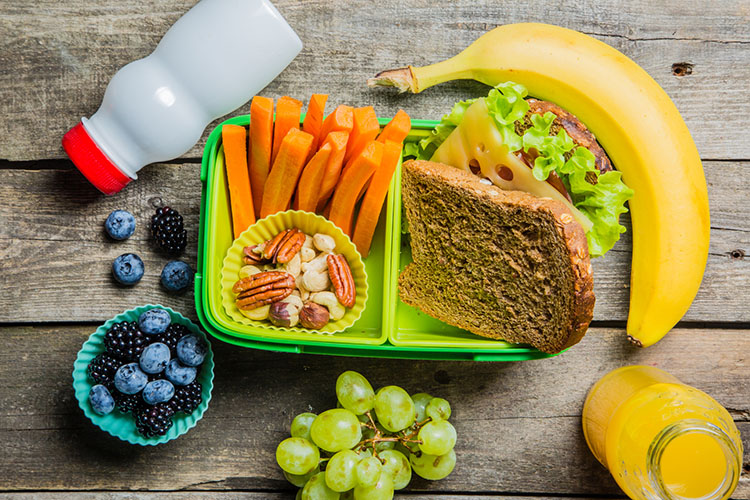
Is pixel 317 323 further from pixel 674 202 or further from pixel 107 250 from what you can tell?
pixel 674 202

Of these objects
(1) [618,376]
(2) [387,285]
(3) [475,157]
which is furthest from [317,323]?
(1) [618,376]

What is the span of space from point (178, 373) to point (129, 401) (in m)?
0.10

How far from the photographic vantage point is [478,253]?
100 cm

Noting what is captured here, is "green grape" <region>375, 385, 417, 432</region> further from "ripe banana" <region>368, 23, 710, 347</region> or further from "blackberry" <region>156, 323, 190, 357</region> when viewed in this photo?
"ripe banana" <region>368, 23, 710, 347</region>

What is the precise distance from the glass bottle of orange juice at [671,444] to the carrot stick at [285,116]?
2.68 ft

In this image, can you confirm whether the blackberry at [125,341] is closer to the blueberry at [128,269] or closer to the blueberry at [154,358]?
the blueberry at [154,358]

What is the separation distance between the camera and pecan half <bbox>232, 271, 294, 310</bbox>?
3.18ft

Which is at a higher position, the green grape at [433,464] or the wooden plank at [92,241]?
the wooden plank at [92,241]

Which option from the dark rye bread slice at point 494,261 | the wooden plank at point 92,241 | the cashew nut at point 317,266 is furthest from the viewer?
the wooden plank at point 92,241

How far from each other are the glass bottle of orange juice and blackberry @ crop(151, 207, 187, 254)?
918 millimetres

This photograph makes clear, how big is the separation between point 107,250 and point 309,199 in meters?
0.45

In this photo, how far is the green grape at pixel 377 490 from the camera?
96cm

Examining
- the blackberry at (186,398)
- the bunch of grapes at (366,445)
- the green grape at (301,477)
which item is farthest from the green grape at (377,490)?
the blackberry at (186,398)

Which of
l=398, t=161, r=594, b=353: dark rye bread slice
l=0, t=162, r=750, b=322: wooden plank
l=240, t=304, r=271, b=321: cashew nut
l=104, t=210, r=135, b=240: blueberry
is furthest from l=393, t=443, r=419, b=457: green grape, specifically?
l=104, t=210, r=135, b=240: blueberry
